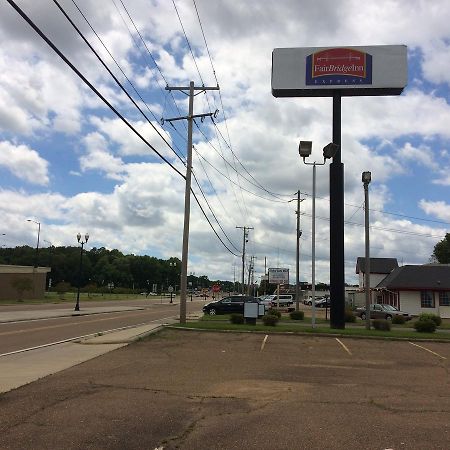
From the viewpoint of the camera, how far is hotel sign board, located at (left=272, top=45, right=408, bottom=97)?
98.1 ft

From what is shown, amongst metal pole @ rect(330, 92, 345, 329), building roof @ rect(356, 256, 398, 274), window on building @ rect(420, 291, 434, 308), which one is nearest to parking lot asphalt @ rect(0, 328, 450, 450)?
metal pole @ rect(330, 92, 345, 329)

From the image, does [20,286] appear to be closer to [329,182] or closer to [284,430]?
[329,182]

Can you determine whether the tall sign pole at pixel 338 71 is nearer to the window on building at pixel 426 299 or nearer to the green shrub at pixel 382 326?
the green shrub at pixel 382 326

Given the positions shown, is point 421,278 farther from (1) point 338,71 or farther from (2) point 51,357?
(2) point 51,357

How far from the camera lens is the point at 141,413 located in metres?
7.98

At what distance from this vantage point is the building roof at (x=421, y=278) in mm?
49375

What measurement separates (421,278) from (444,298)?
2.69m

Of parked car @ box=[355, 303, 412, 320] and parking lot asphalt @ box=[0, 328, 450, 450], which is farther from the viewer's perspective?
parked car @ box=[355, 303, 412, 320]

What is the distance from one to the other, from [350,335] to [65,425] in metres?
15.4

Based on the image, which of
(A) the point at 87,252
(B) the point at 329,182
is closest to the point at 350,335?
(B) the point at 329,182

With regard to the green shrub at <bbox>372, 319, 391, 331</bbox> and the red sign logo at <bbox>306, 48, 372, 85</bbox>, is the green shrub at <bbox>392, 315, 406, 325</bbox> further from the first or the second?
the red sign logo at <bbox>306, 48, 372, 85</bbox>

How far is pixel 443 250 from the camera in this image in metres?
108

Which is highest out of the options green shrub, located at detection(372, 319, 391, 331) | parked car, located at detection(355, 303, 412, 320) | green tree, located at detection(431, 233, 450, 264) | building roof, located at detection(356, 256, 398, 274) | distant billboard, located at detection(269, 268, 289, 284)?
green tree, located at detection(431, 233, 450, 264)

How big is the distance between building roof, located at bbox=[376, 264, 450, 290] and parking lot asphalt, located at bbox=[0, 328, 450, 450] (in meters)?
35.8
